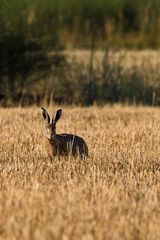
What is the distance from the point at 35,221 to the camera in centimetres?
536

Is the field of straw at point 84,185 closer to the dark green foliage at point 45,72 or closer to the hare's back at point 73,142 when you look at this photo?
the hare's back at point 73,142

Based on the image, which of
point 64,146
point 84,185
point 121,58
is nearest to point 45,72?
point 121,58

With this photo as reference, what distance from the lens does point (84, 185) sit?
662cm

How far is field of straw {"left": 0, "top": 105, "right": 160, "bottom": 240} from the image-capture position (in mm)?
5219

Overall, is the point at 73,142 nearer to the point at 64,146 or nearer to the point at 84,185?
the point at 64,146

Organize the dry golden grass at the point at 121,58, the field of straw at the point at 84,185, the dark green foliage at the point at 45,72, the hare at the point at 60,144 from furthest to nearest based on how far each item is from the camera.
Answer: the dry golden grass at the point at 121,58
the dark green foliage at the point at 45,72
the hare at the point at 60,144
the field of straw at the point at 84,185

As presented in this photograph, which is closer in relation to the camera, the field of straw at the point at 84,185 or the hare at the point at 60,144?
the field of straw at the point at 84,185

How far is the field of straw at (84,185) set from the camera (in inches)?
205

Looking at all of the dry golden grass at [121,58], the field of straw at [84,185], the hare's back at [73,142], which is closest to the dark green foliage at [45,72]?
the dry golden grass at [121,58]

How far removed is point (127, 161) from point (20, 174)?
4.69 feet

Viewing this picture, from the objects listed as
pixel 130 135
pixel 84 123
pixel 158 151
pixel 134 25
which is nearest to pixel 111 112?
pixel 84 123

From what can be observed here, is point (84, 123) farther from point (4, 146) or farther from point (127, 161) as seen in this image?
point (127, 161)

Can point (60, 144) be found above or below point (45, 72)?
below

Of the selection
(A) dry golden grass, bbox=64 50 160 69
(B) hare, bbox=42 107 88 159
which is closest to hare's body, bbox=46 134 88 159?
(B) hare, bbox=42 107 88 159
